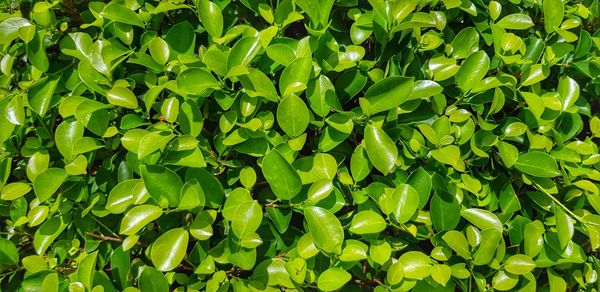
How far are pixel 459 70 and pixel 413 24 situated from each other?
24 cm

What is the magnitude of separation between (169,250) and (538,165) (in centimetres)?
103

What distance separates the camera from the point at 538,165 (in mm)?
1312

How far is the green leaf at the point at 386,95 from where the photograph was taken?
46.7 inches

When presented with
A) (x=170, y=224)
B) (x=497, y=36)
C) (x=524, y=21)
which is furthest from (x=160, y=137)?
(x=524, y=21)

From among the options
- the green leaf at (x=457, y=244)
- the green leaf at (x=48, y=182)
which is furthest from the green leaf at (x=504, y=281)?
the green leaf at (x=48, y=182)

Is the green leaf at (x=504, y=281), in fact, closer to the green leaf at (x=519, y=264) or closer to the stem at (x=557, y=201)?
the green leaf at (x=519, y=264)

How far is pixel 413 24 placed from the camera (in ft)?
3.99

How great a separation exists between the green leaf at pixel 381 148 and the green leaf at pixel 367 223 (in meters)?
0.12

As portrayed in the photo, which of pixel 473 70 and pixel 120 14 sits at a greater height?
pixel 120 14

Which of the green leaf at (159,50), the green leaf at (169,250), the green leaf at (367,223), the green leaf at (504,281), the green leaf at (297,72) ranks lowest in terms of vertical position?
the green leaf at (504,281)

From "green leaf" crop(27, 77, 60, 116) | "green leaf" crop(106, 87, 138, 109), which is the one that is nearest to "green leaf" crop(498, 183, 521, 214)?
"green leaf" crop(106, 87, 138, 109)

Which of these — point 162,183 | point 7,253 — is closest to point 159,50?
point 162,183

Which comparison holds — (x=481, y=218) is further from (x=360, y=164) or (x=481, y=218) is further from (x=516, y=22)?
(x=516, y=22)

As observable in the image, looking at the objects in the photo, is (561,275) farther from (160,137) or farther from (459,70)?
(160,137)
